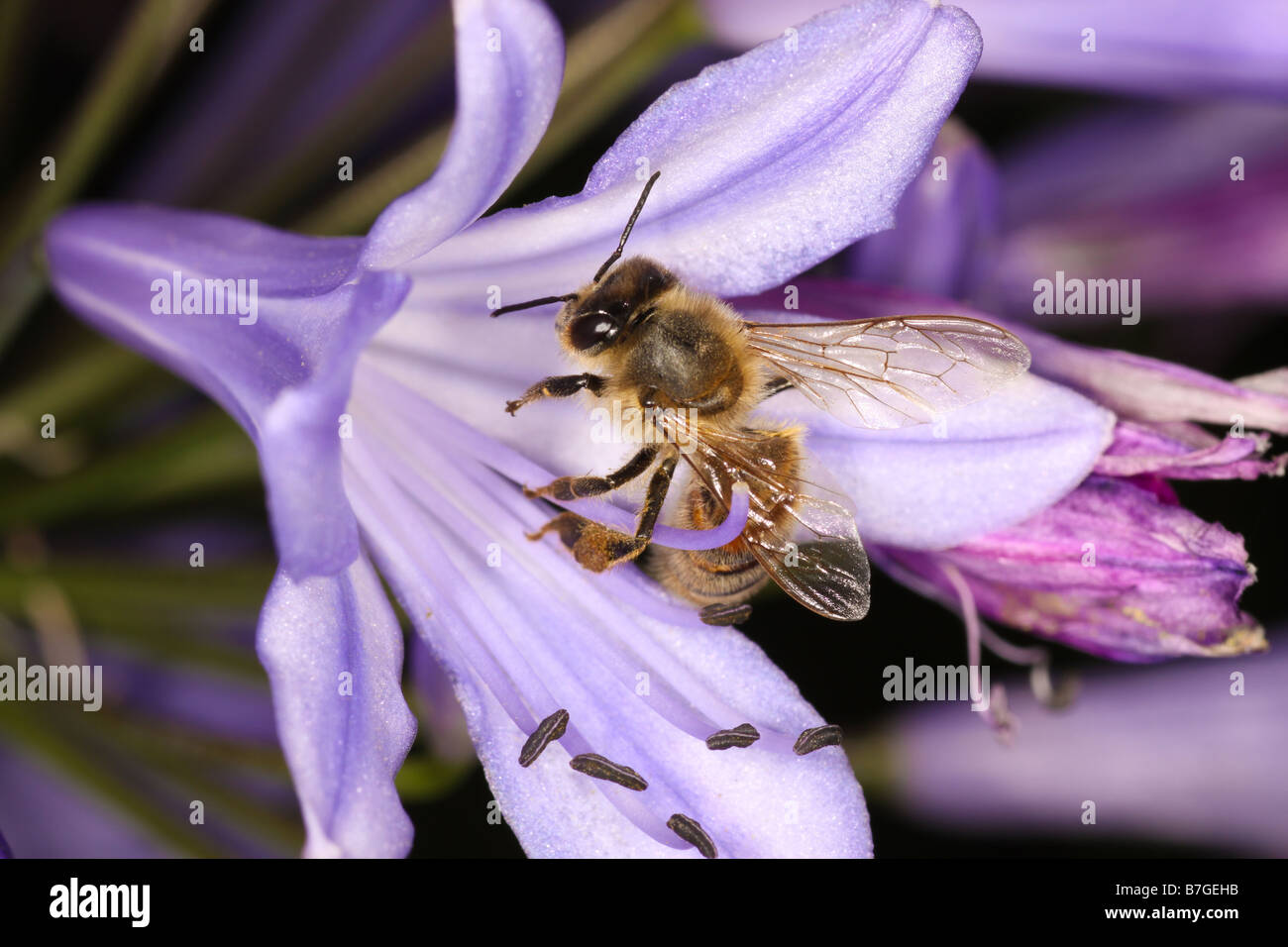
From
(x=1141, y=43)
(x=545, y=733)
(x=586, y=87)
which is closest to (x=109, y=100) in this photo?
(x=586, y=87)

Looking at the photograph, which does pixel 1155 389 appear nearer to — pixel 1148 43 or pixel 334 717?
pixel 1148 43

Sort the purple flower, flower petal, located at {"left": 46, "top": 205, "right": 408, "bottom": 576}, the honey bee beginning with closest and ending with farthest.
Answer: flower petal, located at {"left": 46, "top": 205, "right": 408, "bottom": 576}
the purple flower
the honey bee

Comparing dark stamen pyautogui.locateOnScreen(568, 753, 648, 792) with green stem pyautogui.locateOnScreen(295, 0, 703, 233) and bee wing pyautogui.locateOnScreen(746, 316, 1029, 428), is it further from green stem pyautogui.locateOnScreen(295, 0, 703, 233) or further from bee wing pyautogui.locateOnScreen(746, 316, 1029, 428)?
green stem pyautogui.locateOnScreen(295, 0, 703, 233)

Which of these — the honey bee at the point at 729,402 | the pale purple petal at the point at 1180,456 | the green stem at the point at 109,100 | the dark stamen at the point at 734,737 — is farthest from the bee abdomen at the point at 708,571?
the green stem at the point at 109,100

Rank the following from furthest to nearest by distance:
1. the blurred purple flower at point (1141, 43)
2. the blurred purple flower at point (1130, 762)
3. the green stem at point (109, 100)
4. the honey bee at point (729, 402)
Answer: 1. the blurred purple flower at point (1130, 762)
2. the green stem at point (109, 100)
3. the blurred purple flower at point (1141, 43)
4. the honey bee at point (729, 402)

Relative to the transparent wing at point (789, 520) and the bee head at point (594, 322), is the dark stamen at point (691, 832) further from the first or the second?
the bee head at point (594, 322)

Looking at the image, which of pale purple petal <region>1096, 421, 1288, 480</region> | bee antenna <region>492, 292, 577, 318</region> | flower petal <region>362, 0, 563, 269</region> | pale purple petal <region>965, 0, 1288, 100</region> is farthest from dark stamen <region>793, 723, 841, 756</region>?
pale purple petal <region>965, 0, 1288, 100</region>
